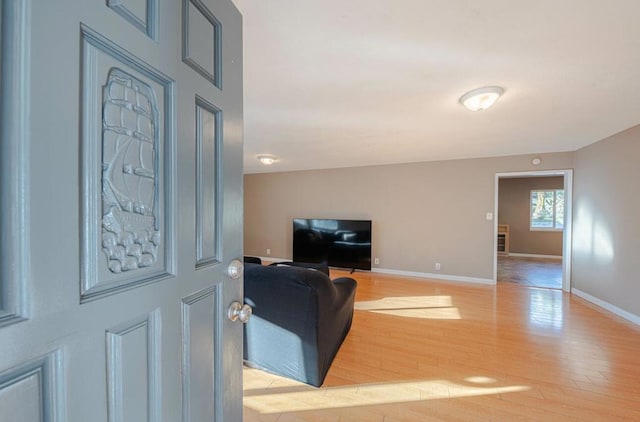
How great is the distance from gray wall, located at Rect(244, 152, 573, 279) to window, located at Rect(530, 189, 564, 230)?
12.6 ft

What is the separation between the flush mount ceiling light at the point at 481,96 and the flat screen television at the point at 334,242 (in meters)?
3.17

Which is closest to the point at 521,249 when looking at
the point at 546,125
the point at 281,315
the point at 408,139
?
the point at 546,125

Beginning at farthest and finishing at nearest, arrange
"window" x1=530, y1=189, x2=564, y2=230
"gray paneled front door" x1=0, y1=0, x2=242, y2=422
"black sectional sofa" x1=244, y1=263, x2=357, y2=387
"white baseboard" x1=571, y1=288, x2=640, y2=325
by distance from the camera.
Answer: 1. "window" x1=530, y1=189, x2=564, y2=230
2. "white baseboard" x1=571, y1=288, x2=640, y2=325
3. "black sectional sofa" x1=244, y1=263, x2=357, y2=387
4. "gray paneled front door" x1=0, y1=0, x2=242, y2=422

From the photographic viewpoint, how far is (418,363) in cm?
219

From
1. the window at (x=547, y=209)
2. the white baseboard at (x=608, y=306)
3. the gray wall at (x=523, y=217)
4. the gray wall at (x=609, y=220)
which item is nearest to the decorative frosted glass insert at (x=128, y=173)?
the gray wall at (x=609, y=220)

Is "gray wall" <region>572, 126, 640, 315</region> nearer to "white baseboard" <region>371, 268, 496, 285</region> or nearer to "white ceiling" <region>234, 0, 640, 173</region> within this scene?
"white ceiling" <region>234, 0, 640, 173</region>

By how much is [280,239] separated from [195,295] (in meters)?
5.50

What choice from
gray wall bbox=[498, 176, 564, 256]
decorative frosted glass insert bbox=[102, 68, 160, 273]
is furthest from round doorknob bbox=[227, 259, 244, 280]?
gray wall bbox=[498, 176, 564, 256]

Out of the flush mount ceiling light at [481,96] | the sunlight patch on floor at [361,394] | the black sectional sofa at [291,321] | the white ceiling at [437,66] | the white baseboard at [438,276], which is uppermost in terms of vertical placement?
the white ceiling at [437,66]

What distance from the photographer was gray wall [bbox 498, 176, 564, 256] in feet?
23.1

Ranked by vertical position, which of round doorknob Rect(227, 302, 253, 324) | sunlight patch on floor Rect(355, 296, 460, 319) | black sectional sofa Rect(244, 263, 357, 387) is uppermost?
round doorknob Rect(227, 302, 253, 324)

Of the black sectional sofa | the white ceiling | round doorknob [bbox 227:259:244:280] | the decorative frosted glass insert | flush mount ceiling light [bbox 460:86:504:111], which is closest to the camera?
the decorative frosted glass insert

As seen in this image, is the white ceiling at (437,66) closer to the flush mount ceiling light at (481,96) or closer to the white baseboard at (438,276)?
the flush mount ceiling light at (481,96)

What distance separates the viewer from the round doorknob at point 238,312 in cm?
94
